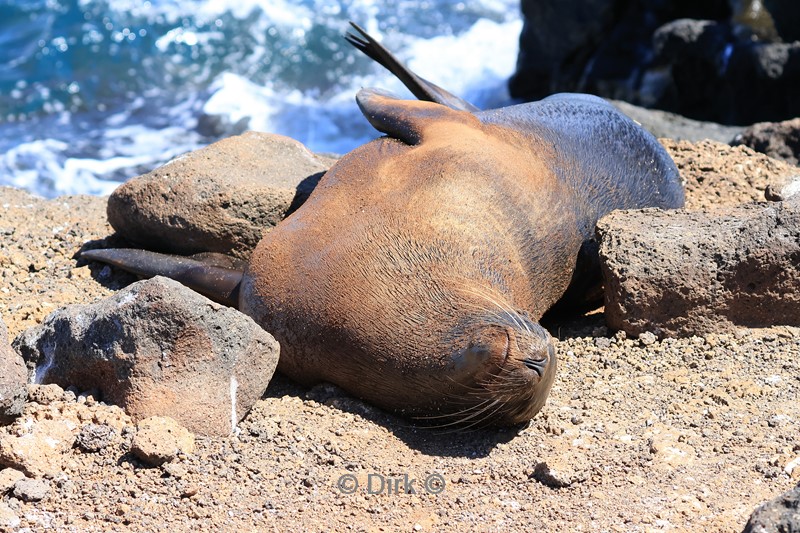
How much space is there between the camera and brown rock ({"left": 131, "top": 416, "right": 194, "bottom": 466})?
3.88 m

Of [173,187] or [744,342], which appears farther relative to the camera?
[173,187]

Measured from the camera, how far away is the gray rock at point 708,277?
5031mm

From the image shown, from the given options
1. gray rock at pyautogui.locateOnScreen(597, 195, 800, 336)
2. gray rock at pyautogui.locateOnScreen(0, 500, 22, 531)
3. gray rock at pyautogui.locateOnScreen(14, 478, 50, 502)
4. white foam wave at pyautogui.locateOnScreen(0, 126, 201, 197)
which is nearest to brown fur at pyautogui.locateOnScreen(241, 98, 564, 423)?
gray rock at pyautogui.locateOnScreen(597, 195, 800, 336)

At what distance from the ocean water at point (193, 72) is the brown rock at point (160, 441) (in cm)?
786

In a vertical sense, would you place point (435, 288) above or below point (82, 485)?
above

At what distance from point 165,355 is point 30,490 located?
2.44ft

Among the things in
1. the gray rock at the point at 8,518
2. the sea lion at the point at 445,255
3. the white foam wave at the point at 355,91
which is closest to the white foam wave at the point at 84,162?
the white foam wave at the point at 355,91

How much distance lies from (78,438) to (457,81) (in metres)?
15.0

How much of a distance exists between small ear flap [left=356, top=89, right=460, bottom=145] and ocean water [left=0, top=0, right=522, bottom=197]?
6.26 metres

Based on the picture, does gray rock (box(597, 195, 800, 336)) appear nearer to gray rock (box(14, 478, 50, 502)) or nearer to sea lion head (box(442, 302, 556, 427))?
sea lion head (box(442, 302, 556, 427))

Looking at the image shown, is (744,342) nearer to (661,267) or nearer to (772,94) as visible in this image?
(661,267)

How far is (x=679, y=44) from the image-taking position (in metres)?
13.3

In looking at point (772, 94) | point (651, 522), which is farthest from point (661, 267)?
point (772, 94)

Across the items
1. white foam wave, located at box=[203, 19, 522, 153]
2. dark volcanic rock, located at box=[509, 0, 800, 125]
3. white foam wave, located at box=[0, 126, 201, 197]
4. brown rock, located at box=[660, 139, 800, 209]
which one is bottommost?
white foam wave, located at box=[203, 19, 522, 153]
